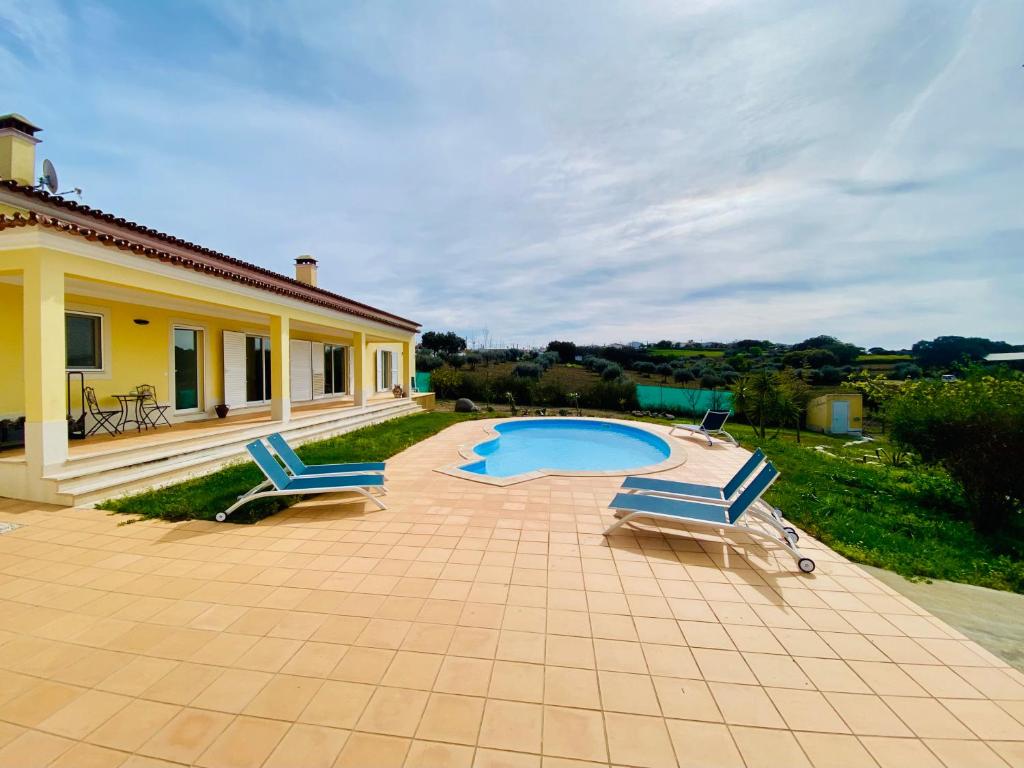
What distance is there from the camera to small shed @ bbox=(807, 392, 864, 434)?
77.2 ft

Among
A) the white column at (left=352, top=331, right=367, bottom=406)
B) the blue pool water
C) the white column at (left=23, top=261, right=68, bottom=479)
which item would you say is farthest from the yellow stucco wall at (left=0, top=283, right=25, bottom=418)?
the blue pool water

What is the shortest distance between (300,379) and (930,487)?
17642mm

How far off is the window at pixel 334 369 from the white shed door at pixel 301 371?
1.14 meters

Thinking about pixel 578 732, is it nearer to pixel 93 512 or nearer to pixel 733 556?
pixel 733 556

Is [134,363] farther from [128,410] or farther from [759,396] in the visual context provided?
[759,396]

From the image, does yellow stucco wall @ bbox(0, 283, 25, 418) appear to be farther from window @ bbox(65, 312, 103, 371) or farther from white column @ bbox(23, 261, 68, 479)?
white column @ bbox(23, 261, 68, 479)

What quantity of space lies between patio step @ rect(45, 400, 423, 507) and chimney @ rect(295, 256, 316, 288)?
10147 mm

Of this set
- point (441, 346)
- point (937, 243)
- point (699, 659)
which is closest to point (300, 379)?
point (699, 659)

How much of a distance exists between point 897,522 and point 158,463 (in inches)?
477

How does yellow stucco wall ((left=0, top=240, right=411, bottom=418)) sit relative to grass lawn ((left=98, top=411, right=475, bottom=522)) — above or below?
above

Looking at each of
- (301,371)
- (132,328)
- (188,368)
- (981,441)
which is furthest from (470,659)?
(301,371)

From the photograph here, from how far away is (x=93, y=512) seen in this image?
5883 millimetres

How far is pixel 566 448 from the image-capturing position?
13.8 m

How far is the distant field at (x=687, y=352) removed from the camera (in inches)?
1875
